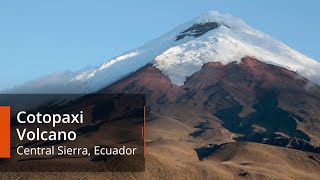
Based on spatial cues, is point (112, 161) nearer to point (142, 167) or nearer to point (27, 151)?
point (142, 167)

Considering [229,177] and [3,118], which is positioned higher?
[3,118]

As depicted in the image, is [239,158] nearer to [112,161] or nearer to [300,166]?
[300,166]

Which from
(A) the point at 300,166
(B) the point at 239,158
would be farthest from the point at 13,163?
(A) the point at 300,166

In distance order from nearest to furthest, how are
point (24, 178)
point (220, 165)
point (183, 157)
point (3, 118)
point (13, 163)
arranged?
1. point (3, 118)
2. point (24, 178)
3. point (13, 163)
4. point (220, 165)
5. point (183, 157)

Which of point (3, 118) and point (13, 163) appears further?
point (13, 163)

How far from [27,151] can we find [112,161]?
32898 millimetres

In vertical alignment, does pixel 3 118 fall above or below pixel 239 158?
above

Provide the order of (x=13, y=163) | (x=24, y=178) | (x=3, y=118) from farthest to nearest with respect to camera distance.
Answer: (x=13, y=163)
(x=24, y=178)
(x=3, y=118)

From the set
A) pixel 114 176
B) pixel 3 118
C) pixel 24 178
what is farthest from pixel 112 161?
pixel 3 118

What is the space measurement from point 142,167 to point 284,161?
46.2 metres

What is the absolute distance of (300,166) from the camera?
198 m

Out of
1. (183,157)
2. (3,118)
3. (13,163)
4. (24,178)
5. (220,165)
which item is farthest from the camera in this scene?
(183,157)

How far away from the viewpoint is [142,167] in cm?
16812

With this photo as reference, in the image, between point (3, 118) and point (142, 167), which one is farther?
point (142, 167)
